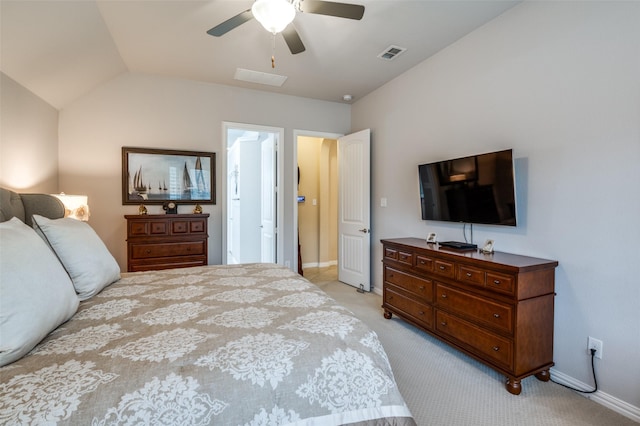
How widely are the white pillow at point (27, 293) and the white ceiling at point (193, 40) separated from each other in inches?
71.6

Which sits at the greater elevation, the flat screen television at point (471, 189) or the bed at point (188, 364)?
the flat screen television at point (471, 189)

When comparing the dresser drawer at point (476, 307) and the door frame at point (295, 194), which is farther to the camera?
the door frame at point (295, 194)

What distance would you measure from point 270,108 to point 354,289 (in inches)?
117

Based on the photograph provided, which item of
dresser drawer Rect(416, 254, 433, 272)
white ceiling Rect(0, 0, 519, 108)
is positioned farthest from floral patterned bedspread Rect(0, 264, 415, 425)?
white ceiling Rect(0, 0, 519, 108)

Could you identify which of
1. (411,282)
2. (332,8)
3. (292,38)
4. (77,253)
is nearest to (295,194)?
(411,282)

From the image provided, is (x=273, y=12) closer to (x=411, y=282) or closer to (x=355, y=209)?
(x=411, y=282)

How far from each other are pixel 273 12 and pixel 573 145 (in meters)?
2.28

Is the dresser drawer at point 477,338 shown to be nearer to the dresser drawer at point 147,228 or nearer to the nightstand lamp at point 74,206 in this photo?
the dresser drawer at point 147,228

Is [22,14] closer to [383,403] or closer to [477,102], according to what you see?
[383,403]

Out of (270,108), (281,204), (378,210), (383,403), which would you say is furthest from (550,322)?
(270,108)

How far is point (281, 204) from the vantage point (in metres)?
4.46

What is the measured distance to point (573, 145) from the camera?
2119mm

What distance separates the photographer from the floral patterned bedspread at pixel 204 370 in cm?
85

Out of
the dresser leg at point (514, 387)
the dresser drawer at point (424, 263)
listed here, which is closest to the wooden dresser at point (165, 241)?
the dresser drawer at point (424, 263)
